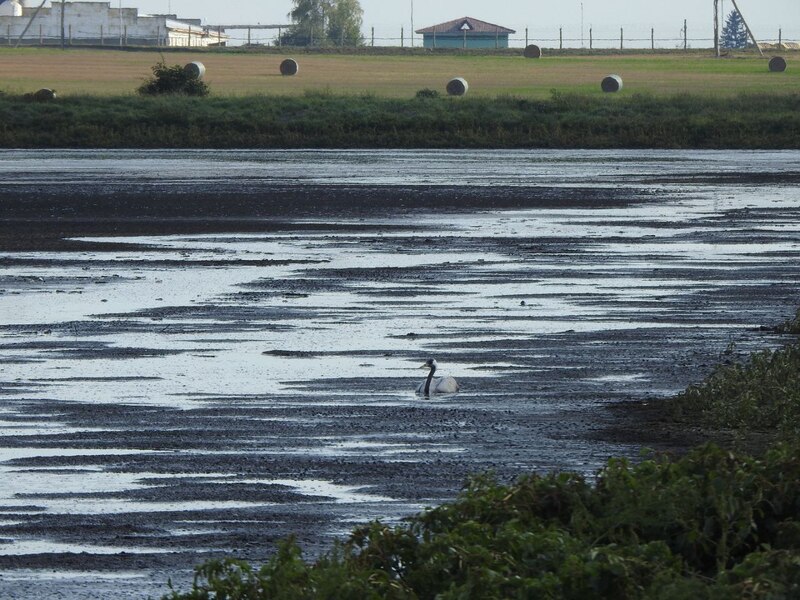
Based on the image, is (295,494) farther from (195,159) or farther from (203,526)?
(195,159)

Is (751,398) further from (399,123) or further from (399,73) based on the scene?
(399,73)

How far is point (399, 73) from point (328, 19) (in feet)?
304

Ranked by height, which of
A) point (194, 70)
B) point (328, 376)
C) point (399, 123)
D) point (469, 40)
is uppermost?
point (469, 40)

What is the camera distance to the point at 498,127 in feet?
169

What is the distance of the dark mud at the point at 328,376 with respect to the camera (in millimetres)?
8297

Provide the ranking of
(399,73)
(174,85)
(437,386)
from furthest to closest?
(399,73), (174,85), (437,386)

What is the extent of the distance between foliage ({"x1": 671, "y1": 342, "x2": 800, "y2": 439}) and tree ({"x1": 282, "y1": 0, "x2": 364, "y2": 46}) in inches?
6520

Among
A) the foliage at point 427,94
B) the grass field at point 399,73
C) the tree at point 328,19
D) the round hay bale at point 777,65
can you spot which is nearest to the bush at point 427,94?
the foliage at point 427,94

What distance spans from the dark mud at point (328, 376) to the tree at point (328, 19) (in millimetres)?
154054

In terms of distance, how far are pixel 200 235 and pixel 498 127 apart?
28546 mm

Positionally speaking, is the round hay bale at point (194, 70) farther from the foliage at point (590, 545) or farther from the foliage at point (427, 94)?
the foliage at point (590, 545)

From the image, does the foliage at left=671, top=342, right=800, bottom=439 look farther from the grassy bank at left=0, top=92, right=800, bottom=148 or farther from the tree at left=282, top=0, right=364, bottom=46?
the tree at left=282, top=0, right=364, bottom=46

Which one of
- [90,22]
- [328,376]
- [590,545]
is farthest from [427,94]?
[90,22]

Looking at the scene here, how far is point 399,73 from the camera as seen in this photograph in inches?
3514
